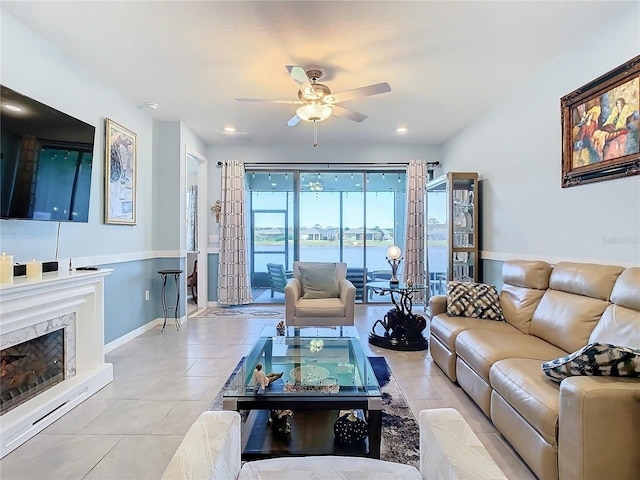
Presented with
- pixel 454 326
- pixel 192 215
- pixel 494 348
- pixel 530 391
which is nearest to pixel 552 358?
pixel 494 348

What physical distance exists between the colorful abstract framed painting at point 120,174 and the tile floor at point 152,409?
1.43 meters

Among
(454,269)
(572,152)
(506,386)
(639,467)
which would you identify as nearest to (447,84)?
(572,152)

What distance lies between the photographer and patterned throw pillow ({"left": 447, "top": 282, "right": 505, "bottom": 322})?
10.0 feet

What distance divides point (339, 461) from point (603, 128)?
9.23ft

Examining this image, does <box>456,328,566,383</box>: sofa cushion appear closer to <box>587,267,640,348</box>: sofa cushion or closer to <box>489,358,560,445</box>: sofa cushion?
<box>489,358,560,445</box>: sofa cushion

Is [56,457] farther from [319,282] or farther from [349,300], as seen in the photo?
[319,282]

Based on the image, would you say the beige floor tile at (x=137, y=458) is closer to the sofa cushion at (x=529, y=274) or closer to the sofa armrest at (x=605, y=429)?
the sofa armrest at (x=605, y=429)

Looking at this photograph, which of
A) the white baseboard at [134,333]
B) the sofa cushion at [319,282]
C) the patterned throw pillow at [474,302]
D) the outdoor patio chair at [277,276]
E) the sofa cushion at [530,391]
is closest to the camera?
the sofa cushion at [530,391]

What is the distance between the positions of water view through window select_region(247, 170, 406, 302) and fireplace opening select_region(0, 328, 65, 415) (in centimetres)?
385

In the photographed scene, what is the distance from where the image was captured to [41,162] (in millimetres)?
2410

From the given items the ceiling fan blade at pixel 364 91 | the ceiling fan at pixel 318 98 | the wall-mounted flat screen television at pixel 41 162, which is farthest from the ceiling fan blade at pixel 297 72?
the wall-mounted flat screen television at pixel 41 162

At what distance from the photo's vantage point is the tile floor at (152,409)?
1.82 m

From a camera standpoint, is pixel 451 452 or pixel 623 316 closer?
pixel 451 452

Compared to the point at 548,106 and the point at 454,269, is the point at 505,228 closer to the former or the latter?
the point at 454,269
